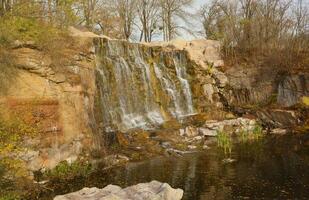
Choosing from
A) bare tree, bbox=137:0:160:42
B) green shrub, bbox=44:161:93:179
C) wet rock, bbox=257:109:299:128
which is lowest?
green shrub, bbox=44:161:93:179

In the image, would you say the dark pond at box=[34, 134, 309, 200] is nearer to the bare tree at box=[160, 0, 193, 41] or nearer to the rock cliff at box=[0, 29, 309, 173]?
the rock cliff at box=[0, 29, 309, 173]

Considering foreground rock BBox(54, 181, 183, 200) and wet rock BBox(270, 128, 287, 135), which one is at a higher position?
foreground rock BBox(54, 181, 183, 200)

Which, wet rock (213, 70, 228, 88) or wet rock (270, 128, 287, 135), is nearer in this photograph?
wet rock (270, 128, 287, 135)

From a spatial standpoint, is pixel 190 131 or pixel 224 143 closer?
pixel 224 143

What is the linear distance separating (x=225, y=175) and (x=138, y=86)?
1317 centimetres

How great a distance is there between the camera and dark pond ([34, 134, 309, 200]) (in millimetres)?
15438

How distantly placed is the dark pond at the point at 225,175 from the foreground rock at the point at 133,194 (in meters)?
1.90

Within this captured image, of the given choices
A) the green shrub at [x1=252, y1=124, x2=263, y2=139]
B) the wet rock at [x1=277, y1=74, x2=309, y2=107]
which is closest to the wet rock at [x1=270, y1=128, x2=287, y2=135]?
the green shrub at [x1=252, y1=124, x2=263, y2=139]

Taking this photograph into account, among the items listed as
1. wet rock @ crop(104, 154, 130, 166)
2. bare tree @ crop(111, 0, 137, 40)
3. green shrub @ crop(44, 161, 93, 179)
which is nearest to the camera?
green shrub @ crop(44, 161, 93, 179)

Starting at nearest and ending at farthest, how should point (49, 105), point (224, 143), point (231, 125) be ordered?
1. point (49, 105)
2. point (224, 143)
3. point (231, 125)

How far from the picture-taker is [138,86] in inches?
1162

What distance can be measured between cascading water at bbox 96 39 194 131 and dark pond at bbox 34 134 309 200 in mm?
6203

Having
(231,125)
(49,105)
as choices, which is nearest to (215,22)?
(231,125)

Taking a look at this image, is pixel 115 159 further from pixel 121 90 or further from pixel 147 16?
pixel 147 16
